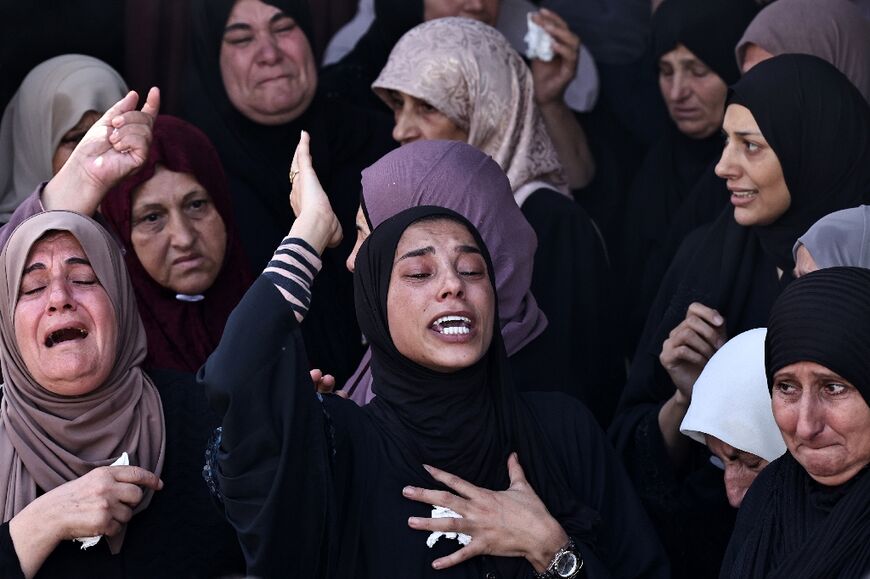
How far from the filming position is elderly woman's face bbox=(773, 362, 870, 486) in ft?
9.82

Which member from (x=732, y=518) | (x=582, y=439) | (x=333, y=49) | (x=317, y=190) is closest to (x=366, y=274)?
(x=317, y=190)

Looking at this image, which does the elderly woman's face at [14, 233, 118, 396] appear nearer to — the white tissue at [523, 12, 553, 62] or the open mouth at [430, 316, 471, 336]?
the open mouth at [430, 316, 471, 336]

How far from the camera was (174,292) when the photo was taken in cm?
431

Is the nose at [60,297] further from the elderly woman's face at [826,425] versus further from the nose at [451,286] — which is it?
the elderly woman's face at [826,425]

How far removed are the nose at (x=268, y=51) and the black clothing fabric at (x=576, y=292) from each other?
978mm

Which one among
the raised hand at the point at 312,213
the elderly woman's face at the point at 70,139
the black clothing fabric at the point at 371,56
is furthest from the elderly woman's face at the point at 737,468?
the black clothing fabric at the point at 371,56

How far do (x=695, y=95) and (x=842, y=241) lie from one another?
162 centimetres

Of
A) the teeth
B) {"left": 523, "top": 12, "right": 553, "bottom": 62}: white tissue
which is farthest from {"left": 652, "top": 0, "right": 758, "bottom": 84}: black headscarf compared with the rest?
the teeth

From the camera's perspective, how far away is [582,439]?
3.38 metres

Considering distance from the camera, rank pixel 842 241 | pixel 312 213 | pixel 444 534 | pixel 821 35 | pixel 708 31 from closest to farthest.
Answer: pixel 444 534 < pixel 312 213 < pixel 842 241 < pixel 821 35 < pixel 708 31

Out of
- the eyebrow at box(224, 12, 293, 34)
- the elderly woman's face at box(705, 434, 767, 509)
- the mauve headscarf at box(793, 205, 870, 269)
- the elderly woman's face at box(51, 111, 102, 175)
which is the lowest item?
the elderly woman's face at box(705, 434, 767, 509)

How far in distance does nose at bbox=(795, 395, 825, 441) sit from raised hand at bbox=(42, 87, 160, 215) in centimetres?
179

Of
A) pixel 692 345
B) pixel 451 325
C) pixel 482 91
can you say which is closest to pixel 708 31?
pixel 482 91

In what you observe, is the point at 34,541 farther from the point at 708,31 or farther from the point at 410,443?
the point at 708,31
